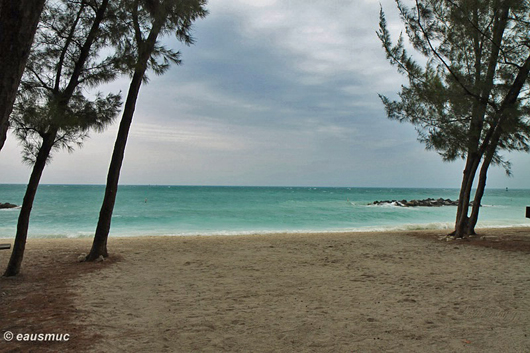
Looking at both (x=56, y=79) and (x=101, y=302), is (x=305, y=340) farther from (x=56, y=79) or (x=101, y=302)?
(x=56, y=79)

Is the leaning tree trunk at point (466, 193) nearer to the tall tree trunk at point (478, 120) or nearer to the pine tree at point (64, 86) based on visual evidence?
the tall tree trunk at point (478, 120)

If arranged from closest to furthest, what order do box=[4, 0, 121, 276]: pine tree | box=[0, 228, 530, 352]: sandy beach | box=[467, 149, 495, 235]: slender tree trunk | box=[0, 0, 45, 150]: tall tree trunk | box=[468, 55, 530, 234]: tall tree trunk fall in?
1. box=[0, 0, 45, 150]: tall tree trunk
2. box=[0, 228, 530, 352]: sandy beach
3. box=[4, 0, 121, 276]: pine tree
4. box=[468, 55, 530, 234]: tall tree trunk
5. box=[467, 149, 495, 235]: slender tree trunk

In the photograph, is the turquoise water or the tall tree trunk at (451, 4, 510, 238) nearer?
the tall tree trunk at (451, 4, 510, 238)

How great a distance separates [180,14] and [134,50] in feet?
3.73

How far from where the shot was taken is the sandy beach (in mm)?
3139

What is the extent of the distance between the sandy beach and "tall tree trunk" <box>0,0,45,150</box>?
2091 mm

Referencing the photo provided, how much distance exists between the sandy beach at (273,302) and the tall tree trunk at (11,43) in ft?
6.86

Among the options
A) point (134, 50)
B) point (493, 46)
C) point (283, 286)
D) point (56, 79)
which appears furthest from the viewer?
point (493, 46)

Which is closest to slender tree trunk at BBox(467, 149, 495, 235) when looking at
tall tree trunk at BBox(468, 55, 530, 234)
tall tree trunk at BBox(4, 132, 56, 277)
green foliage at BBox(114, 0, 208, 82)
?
tall tree trunk at BBox(468, 55, 530, 234)

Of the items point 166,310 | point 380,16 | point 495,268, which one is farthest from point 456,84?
point 166,310

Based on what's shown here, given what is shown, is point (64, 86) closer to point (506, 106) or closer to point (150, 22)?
point (150, 22)

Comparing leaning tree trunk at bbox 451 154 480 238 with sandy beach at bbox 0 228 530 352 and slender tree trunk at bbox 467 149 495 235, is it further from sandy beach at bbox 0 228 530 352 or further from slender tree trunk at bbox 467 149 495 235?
sandy beach at bbox 0 228 530 352

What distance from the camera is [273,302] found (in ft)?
14.1

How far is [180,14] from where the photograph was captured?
6.08 metres
